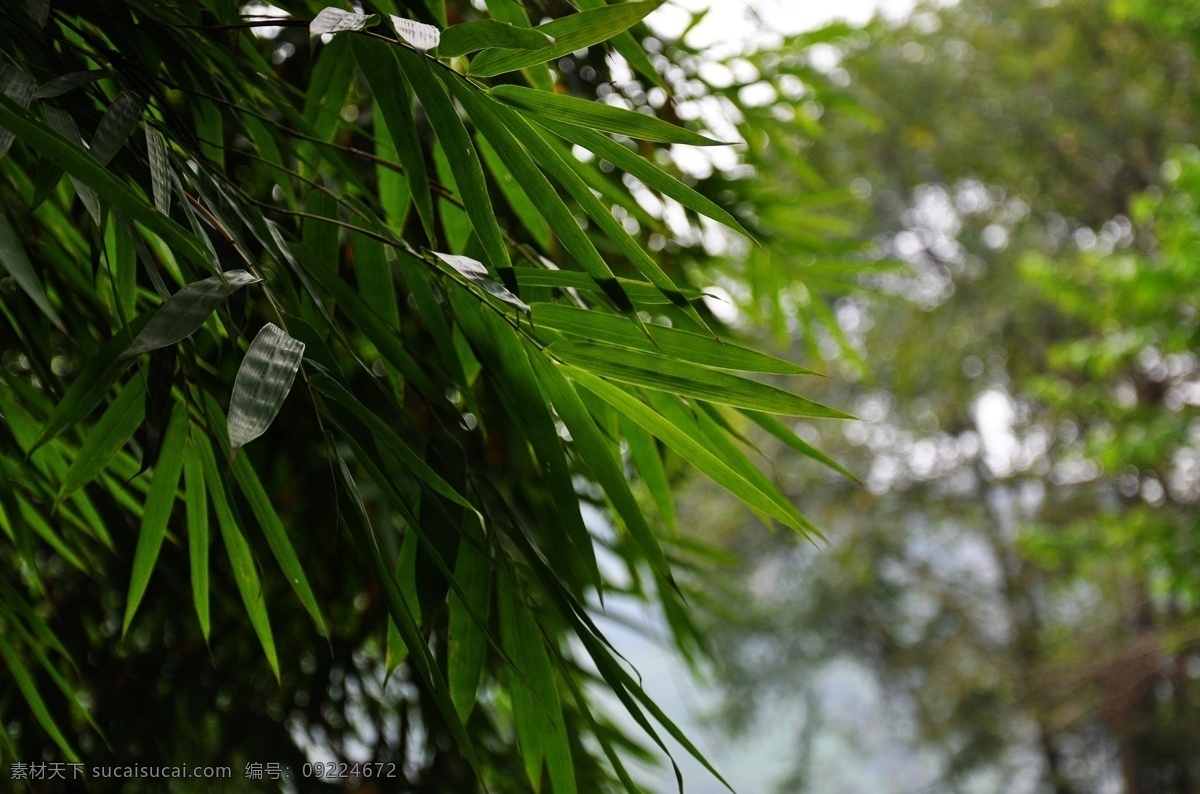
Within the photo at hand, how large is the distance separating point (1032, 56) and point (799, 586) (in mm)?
2434

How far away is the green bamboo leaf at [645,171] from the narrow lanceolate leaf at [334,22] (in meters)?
0.07

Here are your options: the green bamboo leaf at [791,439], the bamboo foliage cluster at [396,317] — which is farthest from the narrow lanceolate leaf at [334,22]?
the green bamboo leaf at [791,439]

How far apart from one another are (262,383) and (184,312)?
0.03 meters

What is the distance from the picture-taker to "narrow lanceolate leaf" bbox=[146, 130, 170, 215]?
0.91ft

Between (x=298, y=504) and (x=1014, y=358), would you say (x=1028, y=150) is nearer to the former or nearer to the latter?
(x=1014, y=358)

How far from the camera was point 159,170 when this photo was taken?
0.28 meters

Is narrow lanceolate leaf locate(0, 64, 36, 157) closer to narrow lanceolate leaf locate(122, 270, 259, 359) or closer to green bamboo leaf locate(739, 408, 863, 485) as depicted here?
narrow lanceolate leaf locate(122, 270, 259, 359)

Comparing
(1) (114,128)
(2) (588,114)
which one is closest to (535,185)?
(2) (588,114)

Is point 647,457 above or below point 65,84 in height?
above

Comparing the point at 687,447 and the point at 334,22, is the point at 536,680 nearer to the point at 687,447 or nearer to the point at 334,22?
the point at 687,447

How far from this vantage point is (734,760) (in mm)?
4641

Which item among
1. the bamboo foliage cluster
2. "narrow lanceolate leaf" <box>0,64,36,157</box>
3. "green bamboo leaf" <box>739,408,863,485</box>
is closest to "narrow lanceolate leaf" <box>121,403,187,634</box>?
the bamboo foliage cluster

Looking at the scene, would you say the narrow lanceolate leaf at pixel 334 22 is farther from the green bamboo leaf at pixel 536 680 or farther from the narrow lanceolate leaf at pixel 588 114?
the green bamboo leaf at pixel 536 680

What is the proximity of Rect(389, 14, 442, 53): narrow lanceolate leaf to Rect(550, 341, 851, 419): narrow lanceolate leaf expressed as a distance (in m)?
0.11
